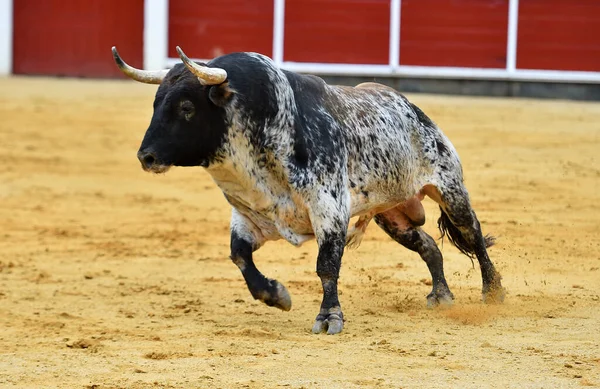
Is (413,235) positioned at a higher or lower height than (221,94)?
lower

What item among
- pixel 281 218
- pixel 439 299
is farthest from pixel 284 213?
pixel 439 299

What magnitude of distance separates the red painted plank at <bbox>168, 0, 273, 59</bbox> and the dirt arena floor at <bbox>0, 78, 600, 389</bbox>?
3.36 meters

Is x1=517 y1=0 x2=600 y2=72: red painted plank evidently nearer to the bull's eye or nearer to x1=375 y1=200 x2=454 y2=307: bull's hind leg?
x1=375 y1=200 x2=454 y2=307: bull's hind leg

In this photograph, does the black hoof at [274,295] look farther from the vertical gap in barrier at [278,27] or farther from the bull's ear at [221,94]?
the vertical gap in barrier at [278,27]

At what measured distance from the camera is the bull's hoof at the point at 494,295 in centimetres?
544

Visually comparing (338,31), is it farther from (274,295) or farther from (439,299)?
(274,295)

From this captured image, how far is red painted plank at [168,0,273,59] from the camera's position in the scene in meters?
14.4

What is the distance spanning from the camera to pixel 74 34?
1500 cm

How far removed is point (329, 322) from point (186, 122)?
93 cm

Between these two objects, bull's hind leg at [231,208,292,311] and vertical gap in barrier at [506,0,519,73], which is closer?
bull's hind leg at [231,208,292,311]

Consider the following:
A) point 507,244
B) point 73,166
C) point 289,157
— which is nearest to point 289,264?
point 507,244

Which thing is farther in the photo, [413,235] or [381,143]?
[413,235]

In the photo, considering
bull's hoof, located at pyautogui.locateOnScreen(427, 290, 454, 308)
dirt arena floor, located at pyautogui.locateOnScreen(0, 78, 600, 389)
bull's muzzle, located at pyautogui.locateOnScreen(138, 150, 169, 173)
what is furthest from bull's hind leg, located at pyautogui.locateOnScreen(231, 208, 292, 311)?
bull's hoof, located at pyautogui.locateOnScreen(427, 290, 454, 308)

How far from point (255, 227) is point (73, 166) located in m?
4.95
